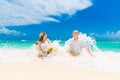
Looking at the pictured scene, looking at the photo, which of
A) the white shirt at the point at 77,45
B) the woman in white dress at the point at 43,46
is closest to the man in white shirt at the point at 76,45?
the white shirt at the point at 77,45

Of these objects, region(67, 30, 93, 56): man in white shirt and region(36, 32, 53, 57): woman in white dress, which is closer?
region(67, 30, 93, 56): man in white shirt

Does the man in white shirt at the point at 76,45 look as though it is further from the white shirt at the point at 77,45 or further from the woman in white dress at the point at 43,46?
the woman in white dress at the point at 43,46

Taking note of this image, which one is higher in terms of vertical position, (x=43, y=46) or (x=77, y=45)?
(x=43, y=46)

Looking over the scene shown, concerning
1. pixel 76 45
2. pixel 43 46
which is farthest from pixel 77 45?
pixel 43 46

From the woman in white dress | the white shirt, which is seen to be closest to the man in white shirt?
the white shirt

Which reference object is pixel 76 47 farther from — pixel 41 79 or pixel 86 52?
pixel 41 79

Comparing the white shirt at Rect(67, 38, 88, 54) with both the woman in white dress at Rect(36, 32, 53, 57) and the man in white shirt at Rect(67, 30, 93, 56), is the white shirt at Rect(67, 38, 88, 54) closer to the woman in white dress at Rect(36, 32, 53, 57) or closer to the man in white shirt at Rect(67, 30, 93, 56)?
the man in white shirt at Rect(67, 30, 93, 56)

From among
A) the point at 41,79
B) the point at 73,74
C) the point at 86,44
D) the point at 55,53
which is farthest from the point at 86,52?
the point at 41,79

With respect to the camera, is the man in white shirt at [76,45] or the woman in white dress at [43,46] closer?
the man in white shirt at [76,45]

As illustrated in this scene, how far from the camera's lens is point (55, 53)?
32.2 feet

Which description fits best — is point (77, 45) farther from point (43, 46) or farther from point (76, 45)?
point (43, 46)

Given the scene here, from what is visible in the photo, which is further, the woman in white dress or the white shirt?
the woman in white dress

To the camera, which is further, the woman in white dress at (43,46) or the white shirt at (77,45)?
the woman in white dress at (43,46)

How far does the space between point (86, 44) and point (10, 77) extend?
4631 millimetres
